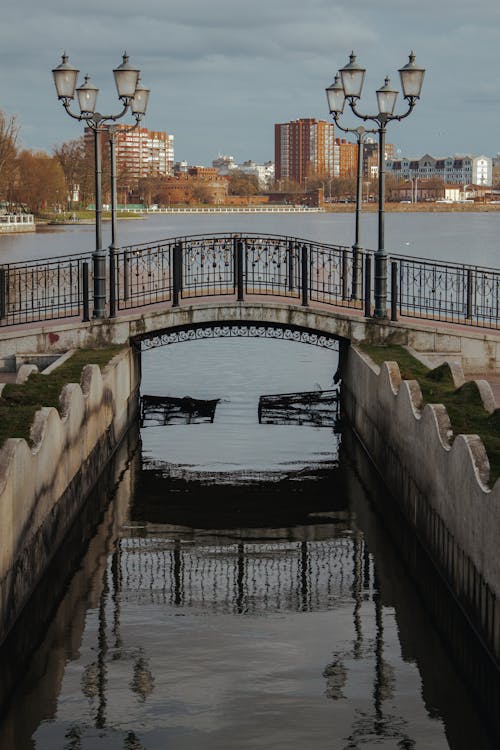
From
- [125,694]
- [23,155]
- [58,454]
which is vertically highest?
[23,155]

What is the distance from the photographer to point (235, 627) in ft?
39.7

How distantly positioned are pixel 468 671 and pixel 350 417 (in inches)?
504

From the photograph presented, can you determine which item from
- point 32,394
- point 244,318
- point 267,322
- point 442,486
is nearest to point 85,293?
point 244,318

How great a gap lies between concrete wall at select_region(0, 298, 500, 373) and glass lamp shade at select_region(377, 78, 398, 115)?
3586mm

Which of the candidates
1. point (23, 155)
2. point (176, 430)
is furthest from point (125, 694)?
point (23, 155)

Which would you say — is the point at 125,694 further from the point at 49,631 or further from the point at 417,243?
the point at 417,243

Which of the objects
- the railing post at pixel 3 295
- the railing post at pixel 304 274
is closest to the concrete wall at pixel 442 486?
the railing post at pixel 304 274

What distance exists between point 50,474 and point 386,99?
11.7m

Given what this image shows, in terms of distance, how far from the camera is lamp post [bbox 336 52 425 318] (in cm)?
2192

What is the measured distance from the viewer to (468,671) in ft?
35.8

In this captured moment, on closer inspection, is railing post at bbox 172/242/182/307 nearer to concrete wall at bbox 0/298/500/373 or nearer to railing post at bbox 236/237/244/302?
concrete wall at bbox 0/298/500/373

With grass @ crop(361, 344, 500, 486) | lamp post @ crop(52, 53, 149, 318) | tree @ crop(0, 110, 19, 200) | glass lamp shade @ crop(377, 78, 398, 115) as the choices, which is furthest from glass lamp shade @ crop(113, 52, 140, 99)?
tree @ crop(0, 110, 19, 200)

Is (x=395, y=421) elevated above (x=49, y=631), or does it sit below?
above

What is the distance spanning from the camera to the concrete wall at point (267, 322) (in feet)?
70.6
